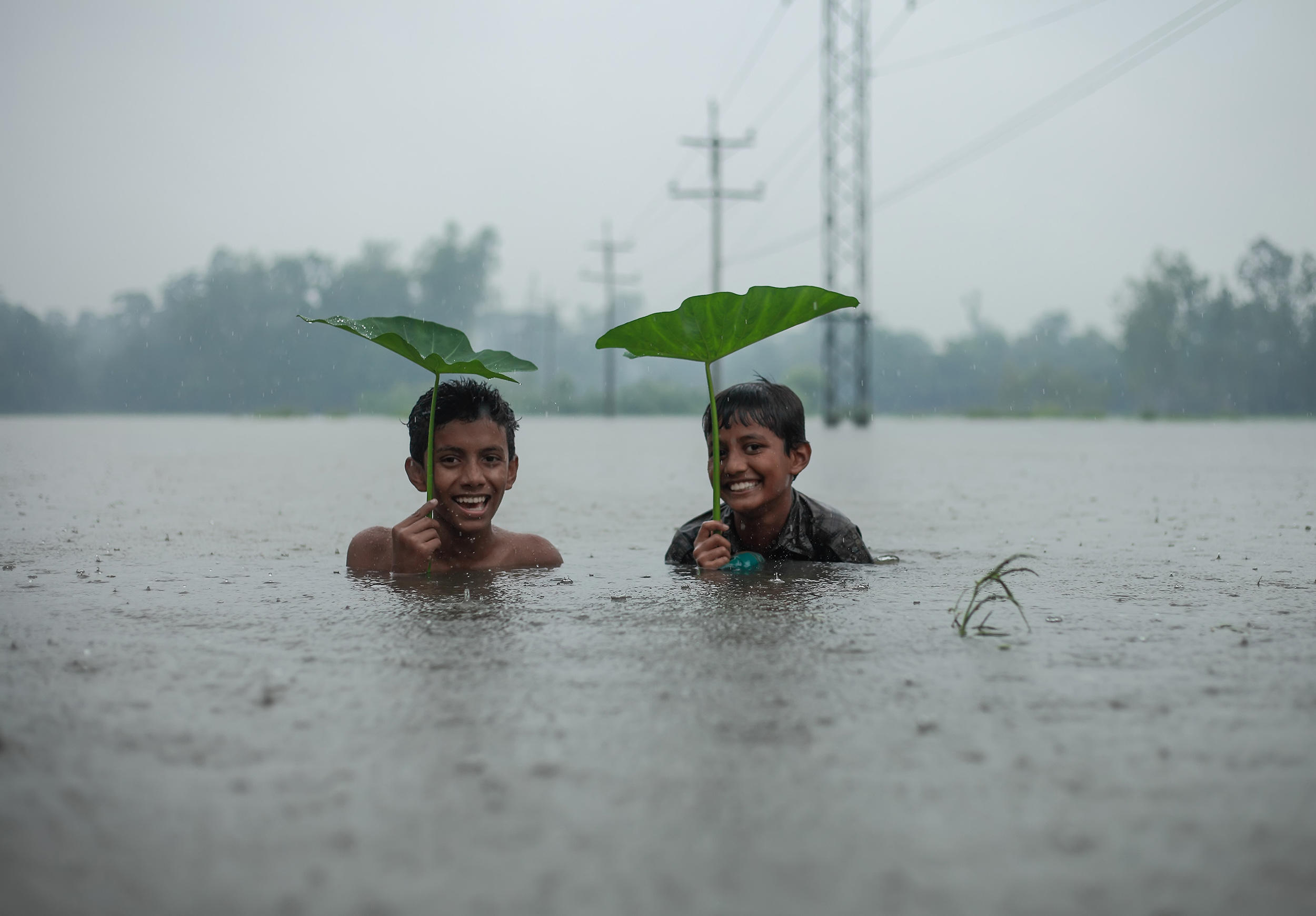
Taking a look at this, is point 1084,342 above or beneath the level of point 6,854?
above

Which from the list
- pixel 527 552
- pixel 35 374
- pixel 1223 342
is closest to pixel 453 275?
pixel 35 374

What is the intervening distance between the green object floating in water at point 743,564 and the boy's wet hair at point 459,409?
3.01ft

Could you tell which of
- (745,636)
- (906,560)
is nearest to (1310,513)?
(906,560)

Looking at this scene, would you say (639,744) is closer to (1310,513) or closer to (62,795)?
(62,795)

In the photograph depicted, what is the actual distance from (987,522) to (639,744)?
4959 millimetres

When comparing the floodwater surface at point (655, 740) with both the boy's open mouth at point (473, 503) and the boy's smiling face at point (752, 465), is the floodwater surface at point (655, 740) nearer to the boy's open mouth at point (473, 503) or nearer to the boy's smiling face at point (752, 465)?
the boy's open mouth at point (473, 503)

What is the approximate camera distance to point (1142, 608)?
127 inches

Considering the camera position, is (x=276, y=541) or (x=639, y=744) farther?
(x=276, y=541)

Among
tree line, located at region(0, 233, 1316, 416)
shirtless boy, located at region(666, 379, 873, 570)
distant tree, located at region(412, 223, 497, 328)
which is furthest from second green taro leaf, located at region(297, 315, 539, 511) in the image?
distant tree, located at region(412, 223, 497, 328)

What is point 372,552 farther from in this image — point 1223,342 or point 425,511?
point 1223,342

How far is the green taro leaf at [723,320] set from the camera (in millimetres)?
3891

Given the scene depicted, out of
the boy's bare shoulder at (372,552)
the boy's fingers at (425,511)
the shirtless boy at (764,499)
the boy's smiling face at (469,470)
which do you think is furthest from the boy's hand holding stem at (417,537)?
the shirtless boy at (764,499)

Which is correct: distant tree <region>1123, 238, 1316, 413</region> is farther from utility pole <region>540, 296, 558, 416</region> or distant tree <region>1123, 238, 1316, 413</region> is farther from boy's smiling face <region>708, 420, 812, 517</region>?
boy's smiling face <region>708, 420, 812, 517</region>

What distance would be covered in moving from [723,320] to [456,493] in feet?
3.68
